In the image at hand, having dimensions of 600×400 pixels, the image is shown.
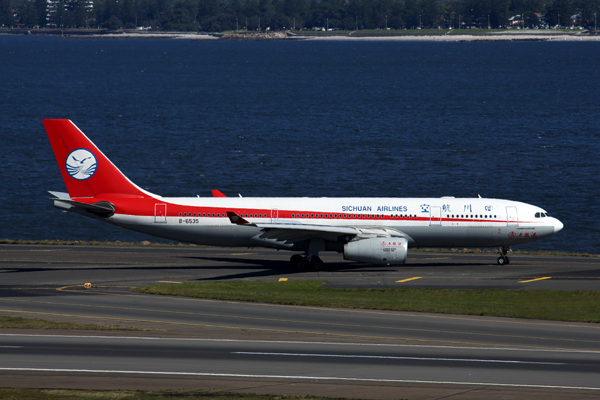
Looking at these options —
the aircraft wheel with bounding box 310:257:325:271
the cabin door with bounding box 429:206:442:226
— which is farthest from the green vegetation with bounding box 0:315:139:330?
the cabin door with bounding box 429:206:442:226

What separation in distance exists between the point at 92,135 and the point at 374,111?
214ft

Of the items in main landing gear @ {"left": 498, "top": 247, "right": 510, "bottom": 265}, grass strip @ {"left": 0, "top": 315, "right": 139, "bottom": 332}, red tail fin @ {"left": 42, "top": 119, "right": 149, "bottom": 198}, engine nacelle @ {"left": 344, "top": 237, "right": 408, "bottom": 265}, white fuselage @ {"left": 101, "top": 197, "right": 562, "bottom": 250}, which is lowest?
main landing gear @ {"left": 498, "top": 247, "right": 510, "bottom": 265}

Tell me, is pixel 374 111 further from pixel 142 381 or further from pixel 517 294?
pixel 142 381

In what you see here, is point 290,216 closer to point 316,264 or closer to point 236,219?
point 316,264

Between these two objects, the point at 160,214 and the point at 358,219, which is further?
the point at 160,214

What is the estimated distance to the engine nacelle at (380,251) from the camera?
47531 mm

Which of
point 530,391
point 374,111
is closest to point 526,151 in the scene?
point 374,111

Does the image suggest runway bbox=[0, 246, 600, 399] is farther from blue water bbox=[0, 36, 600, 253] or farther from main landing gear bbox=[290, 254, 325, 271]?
blue water bbox=[0, 36, 600, 253]

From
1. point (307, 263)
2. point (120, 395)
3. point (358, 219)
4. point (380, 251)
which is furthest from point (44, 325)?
point (358, 219)

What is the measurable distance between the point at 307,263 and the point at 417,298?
36.6 ft

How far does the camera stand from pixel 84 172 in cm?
5109

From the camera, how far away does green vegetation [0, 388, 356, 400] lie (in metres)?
22.7

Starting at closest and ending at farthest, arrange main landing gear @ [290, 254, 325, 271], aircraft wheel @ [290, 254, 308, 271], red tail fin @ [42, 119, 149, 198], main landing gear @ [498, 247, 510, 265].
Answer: main landing gear @ [290, 254, 325, 271]
aircraft wheel @ [290, 254, 308, 271]
red tail fin @ [42, 119, 149, 198]
main landing gear @ [498, 247, 510, 265]

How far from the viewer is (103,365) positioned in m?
26.8
